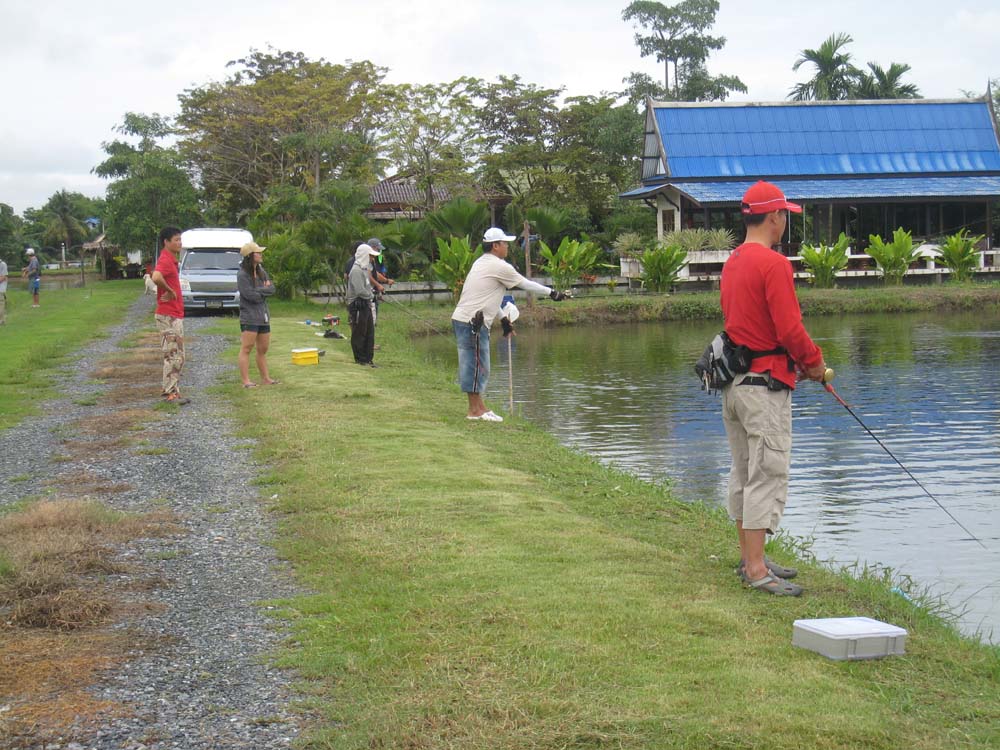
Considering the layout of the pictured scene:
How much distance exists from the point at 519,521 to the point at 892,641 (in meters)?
2.98

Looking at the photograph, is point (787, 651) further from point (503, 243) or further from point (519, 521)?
point (503, 243)

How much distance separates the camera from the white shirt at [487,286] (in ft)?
39.8

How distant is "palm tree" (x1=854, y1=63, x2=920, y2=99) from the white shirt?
166ft

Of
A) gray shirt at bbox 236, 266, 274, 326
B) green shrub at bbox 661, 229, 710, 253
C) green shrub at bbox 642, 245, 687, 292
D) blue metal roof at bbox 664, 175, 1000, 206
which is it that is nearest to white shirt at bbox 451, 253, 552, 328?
gray shirt at bbox 236, 266, 274, 326

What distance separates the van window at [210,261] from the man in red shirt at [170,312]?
1721 cm

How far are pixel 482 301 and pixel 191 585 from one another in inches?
253

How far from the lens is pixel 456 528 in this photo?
7.38 meters

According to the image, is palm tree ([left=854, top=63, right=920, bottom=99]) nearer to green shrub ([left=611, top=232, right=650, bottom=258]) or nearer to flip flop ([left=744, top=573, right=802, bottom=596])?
green shrub ([left=611, top=232, right=650, bottom=258])

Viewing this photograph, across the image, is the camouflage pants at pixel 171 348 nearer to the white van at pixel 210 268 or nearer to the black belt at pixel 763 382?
the black belt at pixel 763 382

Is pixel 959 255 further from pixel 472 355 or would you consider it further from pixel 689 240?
pixel 472 355

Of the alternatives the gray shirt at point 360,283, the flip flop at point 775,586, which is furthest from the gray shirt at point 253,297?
the flip flop at point 775,586

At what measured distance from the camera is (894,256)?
121 feet

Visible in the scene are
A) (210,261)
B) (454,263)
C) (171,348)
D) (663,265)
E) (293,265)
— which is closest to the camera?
(171,348)

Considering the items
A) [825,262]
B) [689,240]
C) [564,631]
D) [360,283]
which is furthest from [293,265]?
[564,631]
